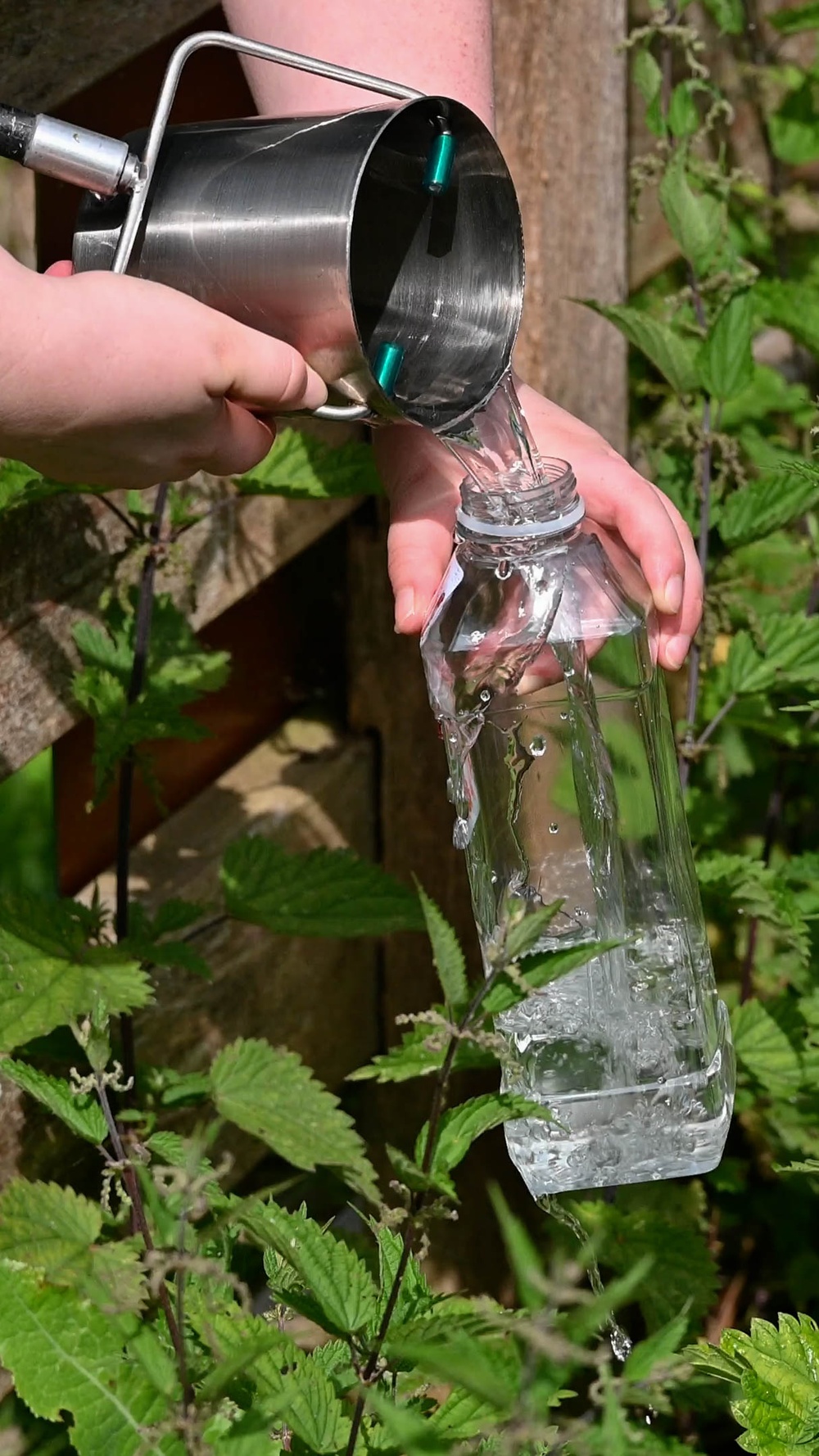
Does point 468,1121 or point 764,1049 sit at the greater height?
point 468,1121

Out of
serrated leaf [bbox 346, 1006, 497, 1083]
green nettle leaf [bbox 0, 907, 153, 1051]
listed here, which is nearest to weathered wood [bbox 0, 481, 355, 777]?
green nettle leaf [bbox 0, 907, 153, 1051]

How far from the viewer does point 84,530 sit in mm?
1352

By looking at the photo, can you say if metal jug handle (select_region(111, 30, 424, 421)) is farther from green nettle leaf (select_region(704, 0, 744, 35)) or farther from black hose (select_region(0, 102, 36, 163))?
green nettle leaf (select_region(704, 0, 744, 35))

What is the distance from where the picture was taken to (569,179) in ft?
5.84

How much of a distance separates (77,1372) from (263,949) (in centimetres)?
73

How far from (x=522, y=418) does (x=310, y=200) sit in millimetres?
273

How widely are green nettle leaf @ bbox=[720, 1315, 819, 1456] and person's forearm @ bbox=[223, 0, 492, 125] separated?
3.21 feet

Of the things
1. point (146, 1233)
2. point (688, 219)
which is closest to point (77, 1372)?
point (146, 1233)

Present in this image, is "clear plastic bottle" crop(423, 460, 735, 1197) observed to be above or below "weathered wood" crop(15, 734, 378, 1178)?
above

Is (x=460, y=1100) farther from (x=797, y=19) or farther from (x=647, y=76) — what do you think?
(x=797, y=19)

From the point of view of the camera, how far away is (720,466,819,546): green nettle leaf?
5.00 ft

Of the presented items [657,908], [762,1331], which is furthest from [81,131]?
[762,1331]

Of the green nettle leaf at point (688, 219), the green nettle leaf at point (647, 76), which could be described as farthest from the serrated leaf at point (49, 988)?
the green nettle leaf at point (647, 76)

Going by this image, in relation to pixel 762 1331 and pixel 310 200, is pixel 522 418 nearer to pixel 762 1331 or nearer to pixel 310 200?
pixel 310 200
